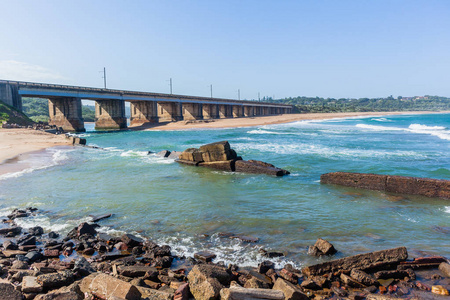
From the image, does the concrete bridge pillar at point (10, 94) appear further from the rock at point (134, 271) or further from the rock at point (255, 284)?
the rock at point (255, 284)

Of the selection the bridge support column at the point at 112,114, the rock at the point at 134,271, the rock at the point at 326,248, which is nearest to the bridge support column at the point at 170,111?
the bridge support column at the point at 112,114

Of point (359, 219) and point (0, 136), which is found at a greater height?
point (0, 136)

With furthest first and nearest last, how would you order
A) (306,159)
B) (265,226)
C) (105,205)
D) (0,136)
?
(0,136) → (306,159) → (105,205) → (265,226)

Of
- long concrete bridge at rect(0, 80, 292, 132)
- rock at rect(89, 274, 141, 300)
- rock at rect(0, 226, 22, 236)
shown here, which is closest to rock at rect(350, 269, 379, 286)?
rock at rect(89, 274, 141, 300)

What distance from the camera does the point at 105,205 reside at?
37.4 feet

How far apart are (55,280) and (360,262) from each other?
217 inches

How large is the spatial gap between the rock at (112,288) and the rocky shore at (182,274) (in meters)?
0.01

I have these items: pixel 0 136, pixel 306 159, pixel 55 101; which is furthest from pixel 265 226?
pixel 55 101

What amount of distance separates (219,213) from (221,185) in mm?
4410

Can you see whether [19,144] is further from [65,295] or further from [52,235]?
[65,295]

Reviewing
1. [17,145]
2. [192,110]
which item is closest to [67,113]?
[17,145]

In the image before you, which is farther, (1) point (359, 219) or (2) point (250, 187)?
(2) point (250, 187)

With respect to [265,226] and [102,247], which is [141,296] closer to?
[102,247]

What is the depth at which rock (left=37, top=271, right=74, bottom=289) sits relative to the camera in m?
5.07
